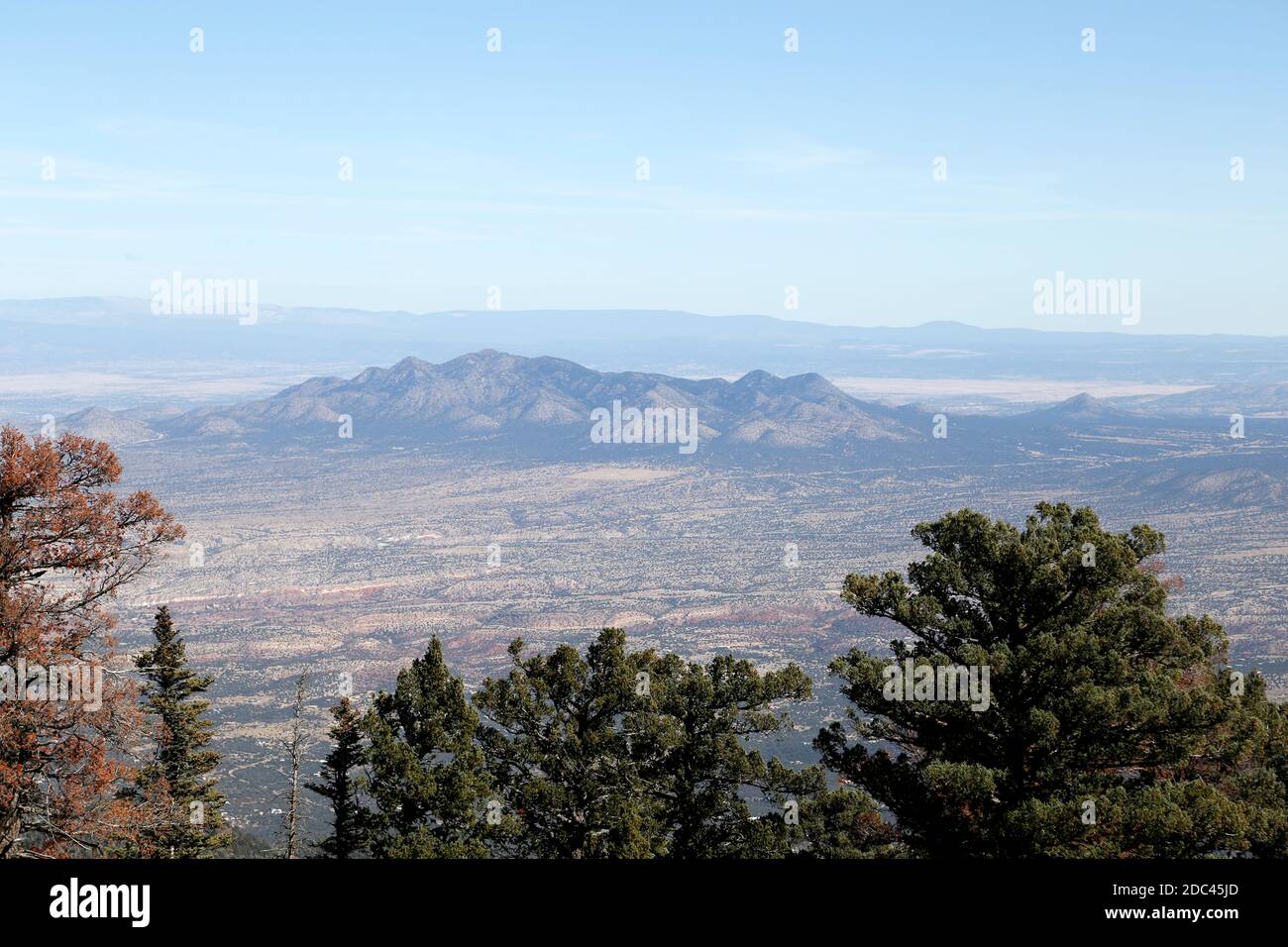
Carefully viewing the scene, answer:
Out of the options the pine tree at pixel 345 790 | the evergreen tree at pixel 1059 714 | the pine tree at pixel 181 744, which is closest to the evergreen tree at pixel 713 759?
the evergreen tree at pixel 1059 714

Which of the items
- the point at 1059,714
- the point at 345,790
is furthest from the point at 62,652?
the point at 1059,714

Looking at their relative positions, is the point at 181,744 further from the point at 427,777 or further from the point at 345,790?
the point at 427,777

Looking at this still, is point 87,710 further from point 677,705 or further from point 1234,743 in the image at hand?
point 1234,743

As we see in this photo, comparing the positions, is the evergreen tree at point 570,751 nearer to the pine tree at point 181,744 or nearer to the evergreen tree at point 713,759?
the evergreen tree at point 713,759

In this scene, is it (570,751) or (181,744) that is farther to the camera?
(181,744)
